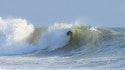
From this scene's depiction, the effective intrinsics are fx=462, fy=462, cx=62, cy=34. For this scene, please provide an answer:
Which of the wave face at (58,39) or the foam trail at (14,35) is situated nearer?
the wave face at (58,39)

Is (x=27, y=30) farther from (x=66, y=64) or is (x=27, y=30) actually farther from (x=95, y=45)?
(x=66, y=64)

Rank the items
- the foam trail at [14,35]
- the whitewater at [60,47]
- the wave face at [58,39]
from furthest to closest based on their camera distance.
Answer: the foam trail at [14,35] < the wave face at [58,39] < the whitewater at [60,47]

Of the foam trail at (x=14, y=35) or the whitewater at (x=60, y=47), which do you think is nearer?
the whitewater at (x=60, y=47)

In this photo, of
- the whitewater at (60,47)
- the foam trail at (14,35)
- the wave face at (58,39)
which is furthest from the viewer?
the foam trail at (14,35)

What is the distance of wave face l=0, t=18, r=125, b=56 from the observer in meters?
21.2

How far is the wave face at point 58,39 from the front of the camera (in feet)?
69.4

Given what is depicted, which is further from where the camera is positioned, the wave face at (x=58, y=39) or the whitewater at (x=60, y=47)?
the wave face at (x=58, y=39)

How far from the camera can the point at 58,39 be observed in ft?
83.6

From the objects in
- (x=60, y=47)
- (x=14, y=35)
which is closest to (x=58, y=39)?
(x=60, y=47)

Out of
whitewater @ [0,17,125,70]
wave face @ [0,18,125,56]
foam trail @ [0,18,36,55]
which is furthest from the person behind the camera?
foam trail @ [0,18,36,55]

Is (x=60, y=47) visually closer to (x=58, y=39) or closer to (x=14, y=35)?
(x=58, y=39)

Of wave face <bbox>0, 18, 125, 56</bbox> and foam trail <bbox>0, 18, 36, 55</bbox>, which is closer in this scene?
wave face <bbox>0, 18, 125, 56</bbox>

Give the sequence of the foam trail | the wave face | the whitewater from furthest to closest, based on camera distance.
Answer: the foam trail, the wave face, the whitewater

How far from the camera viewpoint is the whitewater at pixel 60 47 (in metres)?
15.7
